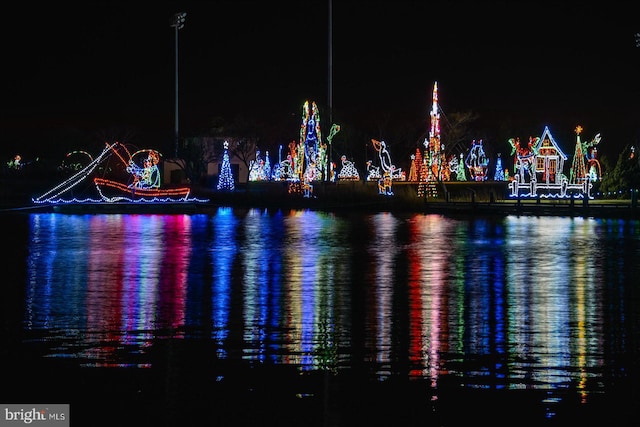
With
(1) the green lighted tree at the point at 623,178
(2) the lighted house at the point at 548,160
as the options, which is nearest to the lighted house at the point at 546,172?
(2) the lighted house at the point at 548,160

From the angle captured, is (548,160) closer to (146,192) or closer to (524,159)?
(524,159)

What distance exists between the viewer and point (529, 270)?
20.7 m

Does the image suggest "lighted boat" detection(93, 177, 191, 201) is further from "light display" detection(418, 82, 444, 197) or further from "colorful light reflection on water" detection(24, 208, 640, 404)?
"colorful light reflection on water" detection(24, 208, 640, 404)

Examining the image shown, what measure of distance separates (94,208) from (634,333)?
124ft

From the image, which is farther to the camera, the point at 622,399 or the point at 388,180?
the point at 388,180

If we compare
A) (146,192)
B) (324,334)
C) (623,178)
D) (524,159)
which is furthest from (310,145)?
(324,334)

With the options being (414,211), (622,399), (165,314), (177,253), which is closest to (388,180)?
(414,211)

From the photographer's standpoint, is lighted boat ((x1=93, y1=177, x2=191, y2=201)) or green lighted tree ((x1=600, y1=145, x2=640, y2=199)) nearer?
lighted boat ((x1=93, y1=177, x2=191, y2=201))

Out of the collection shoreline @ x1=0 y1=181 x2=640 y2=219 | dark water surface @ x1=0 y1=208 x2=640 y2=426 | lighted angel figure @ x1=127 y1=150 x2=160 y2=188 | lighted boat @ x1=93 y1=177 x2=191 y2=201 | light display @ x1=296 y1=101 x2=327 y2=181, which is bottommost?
dark water surface @ x1=0 y1=208 x2=640 y2=426

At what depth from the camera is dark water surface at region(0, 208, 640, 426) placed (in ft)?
29.6

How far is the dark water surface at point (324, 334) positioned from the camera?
29.6 ft

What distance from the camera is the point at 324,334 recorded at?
12.7 meters

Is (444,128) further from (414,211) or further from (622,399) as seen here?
(622,399)

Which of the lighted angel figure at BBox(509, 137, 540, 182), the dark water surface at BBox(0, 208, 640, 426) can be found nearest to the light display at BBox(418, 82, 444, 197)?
the lighted angel figure at BBox(509, 137, 540, 182)
